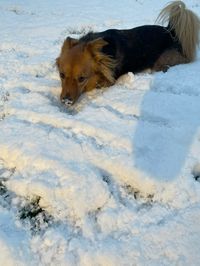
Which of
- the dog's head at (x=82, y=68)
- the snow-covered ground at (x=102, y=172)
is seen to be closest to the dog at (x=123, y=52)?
the dog's head at (x=82, y=68)

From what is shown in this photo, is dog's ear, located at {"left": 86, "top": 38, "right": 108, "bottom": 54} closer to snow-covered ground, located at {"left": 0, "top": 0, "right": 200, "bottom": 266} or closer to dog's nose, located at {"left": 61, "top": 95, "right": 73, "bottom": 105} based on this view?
snow-covered ground, located at {"left": 0, "top": 0, "right": 200, "bottom": 266}

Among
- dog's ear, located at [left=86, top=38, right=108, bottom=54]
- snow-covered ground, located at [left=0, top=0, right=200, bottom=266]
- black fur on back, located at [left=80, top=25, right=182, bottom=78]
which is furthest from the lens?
black fur on back, located at [left=80, top=25, right=182, bottom=78]

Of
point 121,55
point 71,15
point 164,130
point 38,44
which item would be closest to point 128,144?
point 164,130

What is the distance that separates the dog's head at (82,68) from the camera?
4547 millimetres

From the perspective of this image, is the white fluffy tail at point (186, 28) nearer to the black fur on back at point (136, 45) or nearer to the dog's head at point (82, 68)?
the black fur on back at point (136, 45)

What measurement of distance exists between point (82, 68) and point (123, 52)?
77cm

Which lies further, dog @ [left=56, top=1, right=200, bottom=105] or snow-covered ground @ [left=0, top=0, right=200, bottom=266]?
dog @ [left=56, top=1, right=200, bottom=105]

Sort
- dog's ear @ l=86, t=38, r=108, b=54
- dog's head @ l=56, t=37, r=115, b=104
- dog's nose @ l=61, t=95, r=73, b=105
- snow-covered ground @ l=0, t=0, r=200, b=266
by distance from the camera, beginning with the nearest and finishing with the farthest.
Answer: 1. snow-covered ground @ l=0, t=0, r=200, b=266
2. dog's nose @ l=61, t=95, r=73, b=105
3. dog's head @ l=56, t=37, r=115, b=104
4. dog's ear @ l=86, t=38, r=108, b=54

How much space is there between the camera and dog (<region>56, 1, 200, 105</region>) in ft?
15.1

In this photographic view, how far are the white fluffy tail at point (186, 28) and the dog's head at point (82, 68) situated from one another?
4.41 ft

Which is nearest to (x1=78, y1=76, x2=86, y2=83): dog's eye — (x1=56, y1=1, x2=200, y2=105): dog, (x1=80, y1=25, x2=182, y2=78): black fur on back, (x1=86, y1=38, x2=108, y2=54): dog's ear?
(x1=56, y1=1, x2=200, y2=105): dog

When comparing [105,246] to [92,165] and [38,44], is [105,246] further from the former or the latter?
[38,44]

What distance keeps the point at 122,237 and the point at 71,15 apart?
6.70 m

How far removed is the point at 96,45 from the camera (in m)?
4.71
